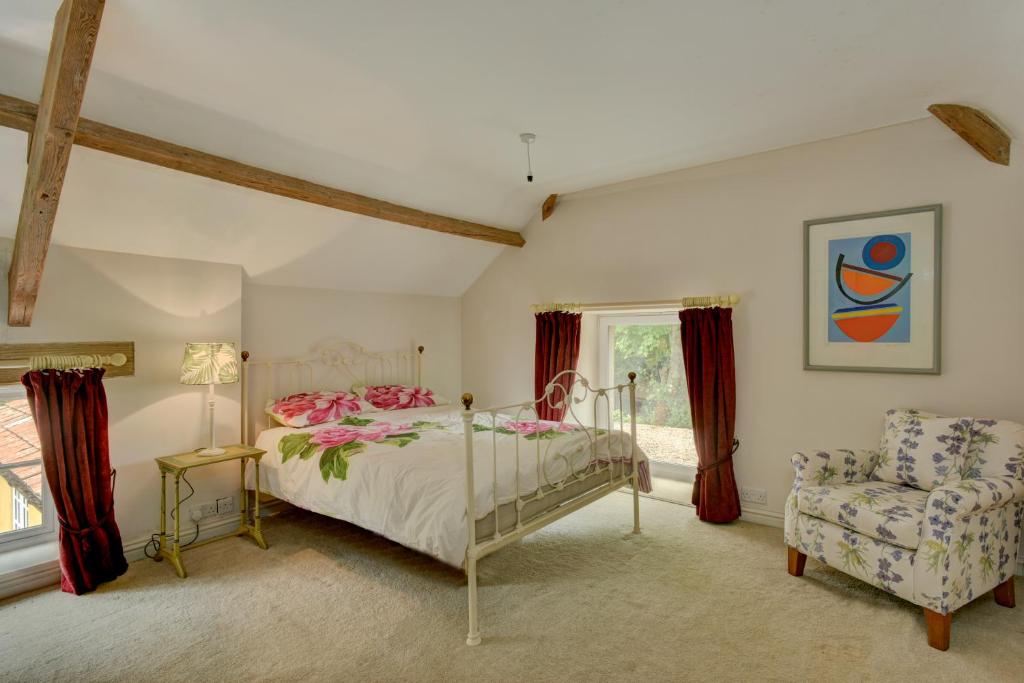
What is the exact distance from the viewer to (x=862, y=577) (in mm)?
2645

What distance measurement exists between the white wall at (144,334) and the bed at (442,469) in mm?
377

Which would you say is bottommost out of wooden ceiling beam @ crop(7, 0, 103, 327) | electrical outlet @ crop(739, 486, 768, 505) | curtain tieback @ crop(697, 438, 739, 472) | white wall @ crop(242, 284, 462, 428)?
electrical outlet @ crop(739, 486, 768, 505)

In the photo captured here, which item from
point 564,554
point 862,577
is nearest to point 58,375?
point 564,554

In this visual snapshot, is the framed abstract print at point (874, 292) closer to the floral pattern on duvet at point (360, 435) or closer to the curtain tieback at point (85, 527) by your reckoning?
the floral pattern on duvet at point (360, 435)

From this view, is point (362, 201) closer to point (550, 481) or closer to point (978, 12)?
point (550, 481)

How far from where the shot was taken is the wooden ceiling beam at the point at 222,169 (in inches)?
91.3

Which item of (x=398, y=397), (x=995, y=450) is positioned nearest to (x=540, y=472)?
(x=398, y=397)

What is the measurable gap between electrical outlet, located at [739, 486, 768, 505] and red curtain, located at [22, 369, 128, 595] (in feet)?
12.9

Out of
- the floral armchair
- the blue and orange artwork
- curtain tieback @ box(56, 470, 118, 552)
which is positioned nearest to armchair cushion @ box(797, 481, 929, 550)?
the floral armchair

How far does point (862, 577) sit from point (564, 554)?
154 centimetres

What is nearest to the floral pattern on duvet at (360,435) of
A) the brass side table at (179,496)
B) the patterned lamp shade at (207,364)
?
the brass side table at (179,496)

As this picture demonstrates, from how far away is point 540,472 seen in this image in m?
2.92

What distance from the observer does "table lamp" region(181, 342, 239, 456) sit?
3.29m

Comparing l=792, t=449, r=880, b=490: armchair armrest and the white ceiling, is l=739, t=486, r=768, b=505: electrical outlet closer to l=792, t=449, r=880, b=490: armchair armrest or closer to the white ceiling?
l=792, t=449, r=880, b=490: armchair armrest
